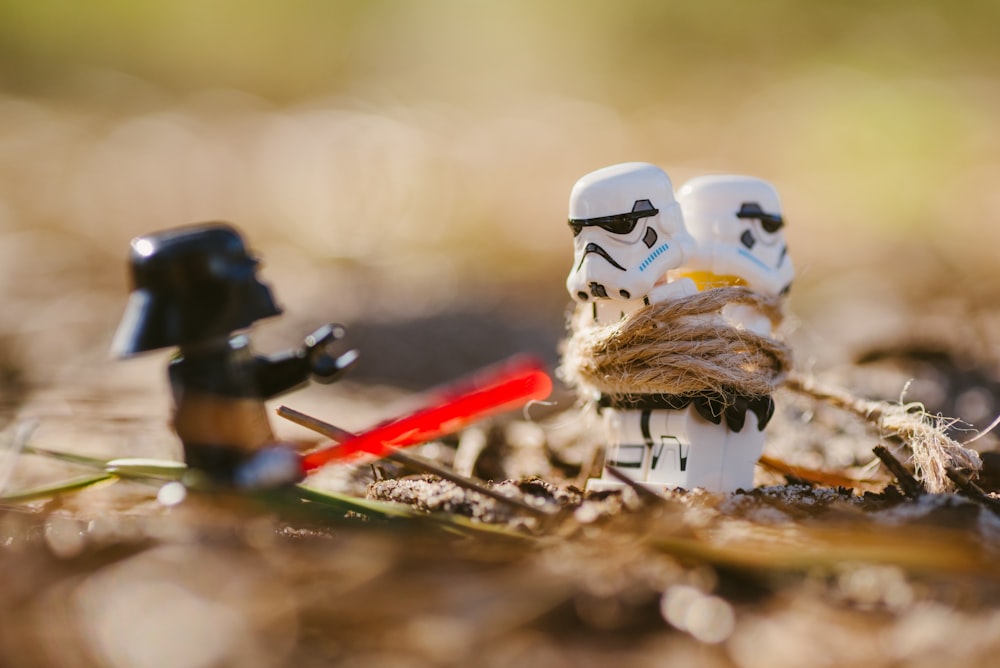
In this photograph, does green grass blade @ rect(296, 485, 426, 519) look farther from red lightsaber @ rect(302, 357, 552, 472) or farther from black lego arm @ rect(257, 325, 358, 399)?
black lego arm @ rect(257, 325, 358, 399)

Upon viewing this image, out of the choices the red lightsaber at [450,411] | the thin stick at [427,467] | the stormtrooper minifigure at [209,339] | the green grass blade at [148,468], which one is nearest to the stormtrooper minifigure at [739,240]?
the red lightsaber at [450,411]

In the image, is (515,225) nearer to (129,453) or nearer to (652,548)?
(129,453)

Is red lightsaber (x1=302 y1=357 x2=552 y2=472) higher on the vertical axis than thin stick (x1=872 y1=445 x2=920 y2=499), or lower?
higher

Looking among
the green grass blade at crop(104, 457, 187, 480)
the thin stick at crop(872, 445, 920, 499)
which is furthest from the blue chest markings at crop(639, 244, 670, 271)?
the green grass blade at crop(104, 457, 187, 480)

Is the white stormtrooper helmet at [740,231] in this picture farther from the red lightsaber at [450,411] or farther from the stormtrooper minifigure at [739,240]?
the red lightsaber at [450,411]

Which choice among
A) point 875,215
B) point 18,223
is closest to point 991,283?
point 875,215

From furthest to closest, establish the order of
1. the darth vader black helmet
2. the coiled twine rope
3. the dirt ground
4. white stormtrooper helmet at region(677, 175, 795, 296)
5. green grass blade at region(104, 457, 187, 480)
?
white stormtrooper helmet at region(677, 175, 795, 296), the coiled twine rope, green grass blade at region(104, 457, 187, 480), the darth vader black helmet, the dirt ground
